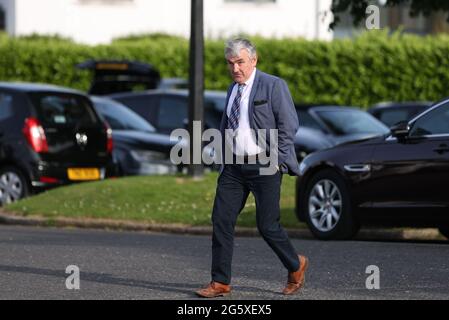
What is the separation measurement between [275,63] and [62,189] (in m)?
15.7

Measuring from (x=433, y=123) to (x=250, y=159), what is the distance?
15.1 ft

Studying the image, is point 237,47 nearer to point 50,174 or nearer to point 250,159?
point 250,159

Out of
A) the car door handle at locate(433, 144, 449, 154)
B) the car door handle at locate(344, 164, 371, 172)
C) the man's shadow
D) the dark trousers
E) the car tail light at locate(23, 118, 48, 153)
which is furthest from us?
the car tail light at locate(23, 118, 48, 153)

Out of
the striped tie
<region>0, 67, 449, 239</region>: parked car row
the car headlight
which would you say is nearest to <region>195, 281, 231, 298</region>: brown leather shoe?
the striped tie

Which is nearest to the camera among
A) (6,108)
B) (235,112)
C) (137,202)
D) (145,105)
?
(235,112)

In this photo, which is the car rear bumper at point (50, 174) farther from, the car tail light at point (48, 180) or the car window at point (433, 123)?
the car window at point (433, 123)

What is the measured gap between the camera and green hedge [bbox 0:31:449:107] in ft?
111

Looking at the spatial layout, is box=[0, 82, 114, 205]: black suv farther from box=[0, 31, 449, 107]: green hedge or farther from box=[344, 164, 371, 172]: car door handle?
box=[0, 31, 449, 107]: green hedge

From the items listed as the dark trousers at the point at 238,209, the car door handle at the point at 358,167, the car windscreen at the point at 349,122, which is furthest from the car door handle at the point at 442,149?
the car windscreen at the point at 349,122

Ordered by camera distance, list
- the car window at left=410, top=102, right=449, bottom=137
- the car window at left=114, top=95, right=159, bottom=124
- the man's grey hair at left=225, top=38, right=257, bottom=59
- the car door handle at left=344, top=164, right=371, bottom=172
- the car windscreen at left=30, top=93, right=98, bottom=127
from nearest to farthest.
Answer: the man's grey hair at left=225, top=38, right=257, bottom=59
the car window at left=410, top=102, right=449, bottom=137
the car door handle at left=344, top=164, right=371, bottom=172
the car windscreen at left=30, top=93, right=98, bottom=127
the car window at left=114, top=95, right=159, bottom=124

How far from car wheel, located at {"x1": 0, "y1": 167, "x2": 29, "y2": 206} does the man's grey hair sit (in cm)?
966

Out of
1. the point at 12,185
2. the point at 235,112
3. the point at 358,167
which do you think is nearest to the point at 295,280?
the point at 235,112

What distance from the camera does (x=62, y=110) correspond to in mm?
19984

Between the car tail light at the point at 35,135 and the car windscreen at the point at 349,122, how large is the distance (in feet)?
19.2
